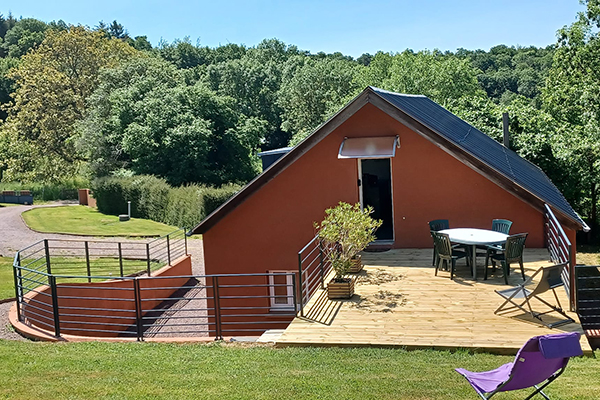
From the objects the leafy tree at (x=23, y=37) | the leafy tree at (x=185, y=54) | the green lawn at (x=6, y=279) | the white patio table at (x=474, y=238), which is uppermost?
the leafy tree at (x=23, y=37)

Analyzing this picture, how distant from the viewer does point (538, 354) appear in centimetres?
570

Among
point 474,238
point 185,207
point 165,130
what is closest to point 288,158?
point 474,238

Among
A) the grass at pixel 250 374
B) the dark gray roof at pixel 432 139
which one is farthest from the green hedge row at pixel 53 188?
the grass at pixel 250 374

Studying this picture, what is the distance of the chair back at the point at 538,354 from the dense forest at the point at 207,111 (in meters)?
21.2

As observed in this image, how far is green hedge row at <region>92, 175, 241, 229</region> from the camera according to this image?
1427 inches

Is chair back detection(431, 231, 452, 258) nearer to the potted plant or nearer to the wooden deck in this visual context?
the wooden deck

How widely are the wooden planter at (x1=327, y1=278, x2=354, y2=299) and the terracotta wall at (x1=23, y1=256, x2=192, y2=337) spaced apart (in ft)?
11.3

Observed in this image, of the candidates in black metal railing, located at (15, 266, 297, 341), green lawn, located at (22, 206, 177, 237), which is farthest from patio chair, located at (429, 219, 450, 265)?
green lawn, located at (22, 206, 177, 237)

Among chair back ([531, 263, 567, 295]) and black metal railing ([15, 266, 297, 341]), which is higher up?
chair back ([531, 263, 567, 295])

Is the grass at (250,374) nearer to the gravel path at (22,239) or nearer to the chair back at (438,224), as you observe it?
the chair back at (438,224)

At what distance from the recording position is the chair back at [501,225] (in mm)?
14148

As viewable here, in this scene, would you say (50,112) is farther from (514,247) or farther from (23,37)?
(23,37)

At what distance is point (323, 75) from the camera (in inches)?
2534

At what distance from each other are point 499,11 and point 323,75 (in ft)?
91.2
